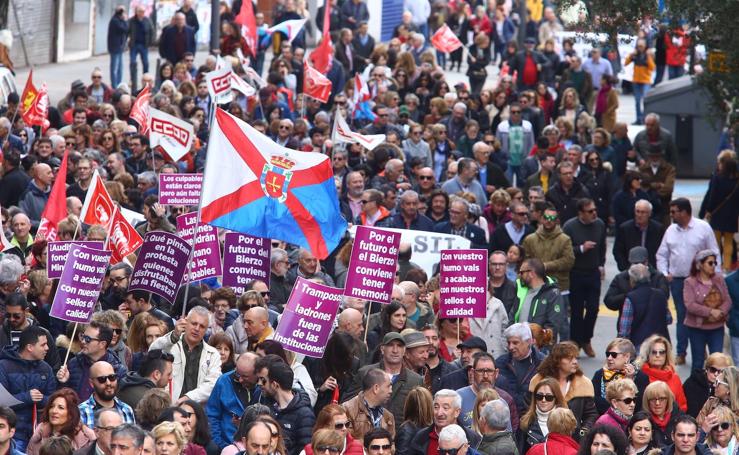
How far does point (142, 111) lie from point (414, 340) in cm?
1053

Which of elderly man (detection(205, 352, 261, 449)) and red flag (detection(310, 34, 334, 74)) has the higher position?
red flag (detection(310, 34, 334, 74))

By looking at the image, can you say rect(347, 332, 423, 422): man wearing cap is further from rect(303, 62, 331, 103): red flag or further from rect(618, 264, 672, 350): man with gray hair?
rect(303, 62, 331, 103): red flag

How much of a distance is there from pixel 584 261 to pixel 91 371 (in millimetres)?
7647

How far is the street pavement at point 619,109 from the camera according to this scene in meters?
18.8

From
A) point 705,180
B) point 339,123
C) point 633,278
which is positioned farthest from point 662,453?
point 705,180

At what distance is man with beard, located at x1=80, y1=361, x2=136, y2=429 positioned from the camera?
11531 mm

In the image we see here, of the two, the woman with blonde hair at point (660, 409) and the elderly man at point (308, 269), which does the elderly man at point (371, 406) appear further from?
the elderly man at point (308, 269)

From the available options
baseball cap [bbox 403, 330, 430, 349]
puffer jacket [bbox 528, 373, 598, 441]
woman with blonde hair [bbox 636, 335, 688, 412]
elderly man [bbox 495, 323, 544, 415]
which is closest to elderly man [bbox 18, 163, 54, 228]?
baseball cap [bbox 403, 330, 430, 349]

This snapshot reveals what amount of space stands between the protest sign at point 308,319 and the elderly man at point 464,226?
198 inches

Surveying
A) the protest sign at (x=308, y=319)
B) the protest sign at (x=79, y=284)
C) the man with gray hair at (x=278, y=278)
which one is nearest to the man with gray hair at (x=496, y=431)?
the protest sign at (x=308, y=319)

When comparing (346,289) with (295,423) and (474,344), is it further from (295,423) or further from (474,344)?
(295,423)

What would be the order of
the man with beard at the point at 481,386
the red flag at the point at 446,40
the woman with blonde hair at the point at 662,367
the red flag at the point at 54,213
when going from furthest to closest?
the red flag at the point at 446,40 < the red flag at the point at 54,213 < the woman with blonde hair at the point at 662,367 < the man with beard at the point at 481,386

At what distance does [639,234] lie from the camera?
18766 millimetres

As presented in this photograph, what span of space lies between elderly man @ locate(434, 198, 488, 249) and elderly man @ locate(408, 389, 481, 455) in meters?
6.55
